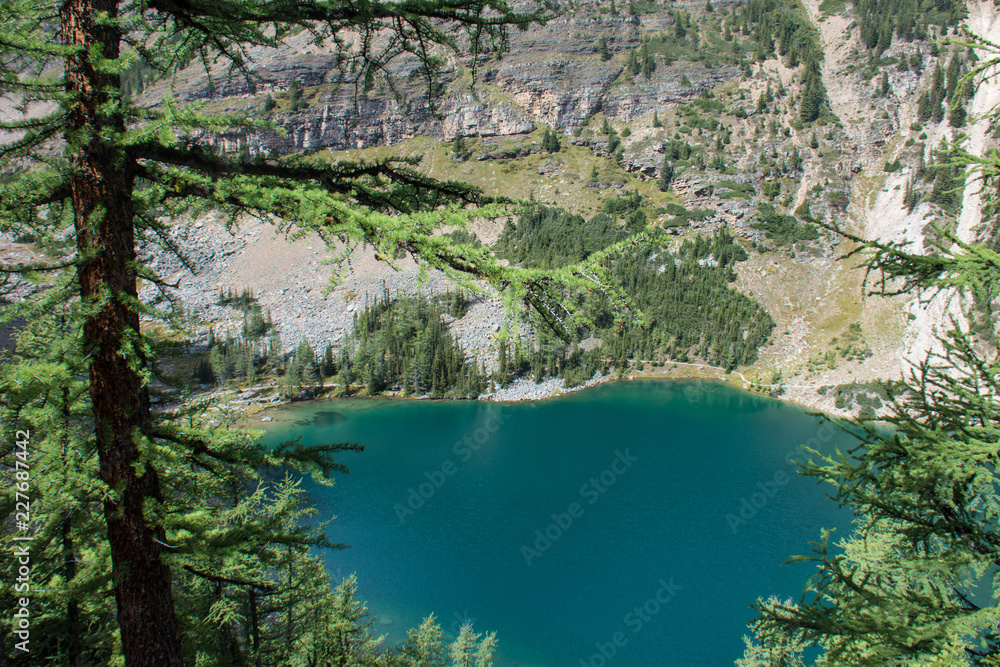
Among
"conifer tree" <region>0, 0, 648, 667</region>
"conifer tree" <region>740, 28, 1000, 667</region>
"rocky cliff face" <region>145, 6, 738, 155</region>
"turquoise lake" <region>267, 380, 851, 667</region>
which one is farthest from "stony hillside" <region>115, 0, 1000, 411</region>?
→ "conifer tree" <region>740, 28, 1000, 667</region>

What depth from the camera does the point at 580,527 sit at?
30.1 m

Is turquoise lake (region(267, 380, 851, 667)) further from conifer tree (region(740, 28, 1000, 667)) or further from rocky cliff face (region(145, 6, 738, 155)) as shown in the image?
rocky cliff face (region(145, 6, 738, 155))

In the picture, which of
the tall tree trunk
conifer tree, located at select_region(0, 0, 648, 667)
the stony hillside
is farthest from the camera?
the stony hillside

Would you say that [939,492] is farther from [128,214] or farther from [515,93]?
[515,93]

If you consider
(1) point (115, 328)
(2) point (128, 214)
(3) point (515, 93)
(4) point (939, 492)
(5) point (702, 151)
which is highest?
(3) point (515, 93)

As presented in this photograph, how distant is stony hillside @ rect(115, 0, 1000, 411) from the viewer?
73.8 meters

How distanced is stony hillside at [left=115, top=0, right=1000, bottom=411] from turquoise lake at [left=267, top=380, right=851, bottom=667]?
2543cm

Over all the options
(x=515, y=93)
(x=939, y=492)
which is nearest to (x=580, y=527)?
(x=939, y=492)

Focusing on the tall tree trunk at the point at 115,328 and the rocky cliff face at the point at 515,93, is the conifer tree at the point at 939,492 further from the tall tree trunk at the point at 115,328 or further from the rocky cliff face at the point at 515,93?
the rocky cliff face at the point at 515,93

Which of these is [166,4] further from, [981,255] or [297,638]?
[297,638]

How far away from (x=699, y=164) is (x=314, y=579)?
107m

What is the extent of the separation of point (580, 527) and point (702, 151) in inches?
3787

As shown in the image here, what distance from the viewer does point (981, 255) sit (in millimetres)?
4215

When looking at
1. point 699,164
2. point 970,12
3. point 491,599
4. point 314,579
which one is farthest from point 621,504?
point 970,12
